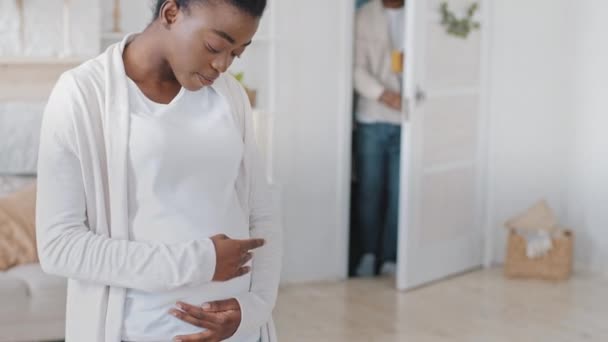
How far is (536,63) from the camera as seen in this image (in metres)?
5.10

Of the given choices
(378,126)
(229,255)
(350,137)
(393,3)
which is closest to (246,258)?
(229,255)

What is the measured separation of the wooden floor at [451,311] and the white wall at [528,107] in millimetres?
507

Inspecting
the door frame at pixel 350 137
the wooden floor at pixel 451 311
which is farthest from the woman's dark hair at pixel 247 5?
the door frame at pixel 350 137

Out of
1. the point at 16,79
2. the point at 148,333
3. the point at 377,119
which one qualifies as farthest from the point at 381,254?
the point at 148,333

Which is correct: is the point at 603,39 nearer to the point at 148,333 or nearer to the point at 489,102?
the point at 489,102

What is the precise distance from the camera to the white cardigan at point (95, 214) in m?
1.28

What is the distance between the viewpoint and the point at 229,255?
4.40 feet

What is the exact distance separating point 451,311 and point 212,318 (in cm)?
306

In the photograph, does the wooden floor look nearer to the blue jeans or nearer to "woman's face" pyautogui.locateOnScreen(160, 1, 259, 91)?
the blue jeans

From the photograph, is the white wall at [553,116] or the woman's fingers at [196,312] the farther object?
the white wall at [553,116]

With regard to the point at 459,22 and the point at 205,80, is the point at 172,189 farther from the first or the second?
the point at 459,22

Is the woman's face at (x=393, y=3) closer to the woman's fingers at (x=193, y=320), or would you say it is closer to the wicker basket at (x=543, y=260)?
the wicker basket at (x=543, y=260)

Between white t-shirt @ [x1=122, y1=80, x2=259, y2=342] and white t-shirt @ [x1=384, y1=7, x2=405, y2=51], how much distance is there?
3599 mm

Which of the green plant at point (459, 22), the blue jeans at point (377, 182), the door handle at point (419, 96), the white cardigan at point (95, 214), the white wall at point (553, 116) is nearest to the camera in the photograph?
the white cardigan at point (95, 214)
